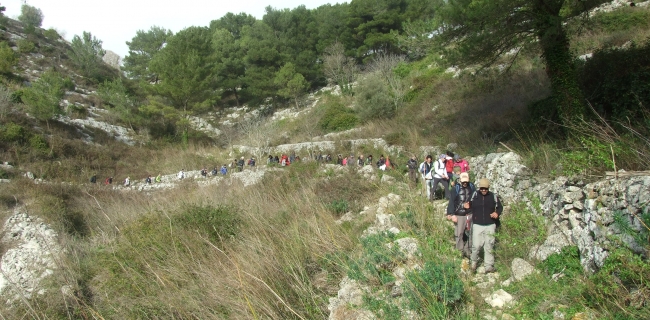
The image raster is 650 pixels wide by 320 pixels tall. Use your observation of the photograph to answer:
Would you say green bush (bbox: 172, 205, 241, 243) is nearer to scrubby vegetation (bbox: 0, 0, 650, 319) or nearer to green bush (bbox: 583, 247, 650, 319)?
scrubby vegetation (bbox: 0, 0, 650, 319)

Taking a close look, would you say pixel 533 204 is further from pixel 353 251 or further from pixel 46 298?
pixel 46 298

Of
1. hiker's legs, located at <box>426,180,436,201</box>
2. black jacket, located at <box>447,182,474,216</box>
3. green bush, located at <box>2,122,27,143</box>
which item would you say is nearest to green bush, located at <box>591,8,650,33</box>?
hiker's legs, located at <box>426,180,436,201</box>

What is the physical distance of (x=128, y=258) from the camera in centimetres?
488

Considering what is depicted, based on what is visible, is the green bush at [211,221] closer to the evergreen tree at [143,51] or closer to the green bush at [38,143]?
the green bush at [38,143]

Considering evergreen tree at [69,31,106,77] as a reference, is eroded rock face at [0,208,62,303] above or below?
below

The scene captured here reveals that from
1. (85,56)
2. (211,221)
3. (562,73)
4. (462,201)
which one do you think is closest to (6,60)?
(85,56)

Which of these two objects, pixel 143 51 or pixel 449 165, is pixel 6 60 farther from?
pixel 449 165

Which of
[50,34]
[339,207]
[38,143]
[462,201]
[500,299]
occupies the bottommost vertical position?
[339,207]

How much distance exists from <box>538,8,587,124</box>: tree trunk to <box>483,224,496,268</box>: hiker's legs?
4.32 m

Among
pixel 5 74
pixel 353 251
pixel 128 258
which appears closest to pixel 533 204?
pixel 353 251

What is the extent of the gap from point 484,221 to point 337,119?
22019 millimetres

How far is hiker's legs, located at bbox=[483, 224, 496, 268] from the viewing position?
394 cm

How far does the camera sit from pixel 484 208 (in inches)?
163

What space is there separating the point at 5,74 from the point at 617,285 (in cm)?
4156
